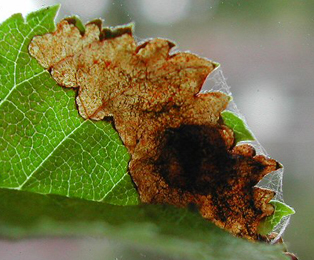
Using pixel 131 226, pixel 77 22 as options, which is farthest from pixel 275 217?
pixel 77 22

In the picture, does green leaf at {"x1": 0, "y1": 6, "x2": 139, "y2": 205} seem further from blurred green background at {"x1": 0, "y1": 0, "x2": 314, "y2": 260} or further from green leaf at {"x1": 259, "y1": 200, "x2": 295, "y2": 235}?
blurred green background at {"x1": 0, "y1": 0, "x2": 314, "y2": 260}

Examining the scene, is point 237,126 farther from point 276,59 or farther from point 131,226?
point 276,59

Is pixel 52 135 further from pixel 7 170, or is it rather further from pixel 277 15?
pixel 277 15

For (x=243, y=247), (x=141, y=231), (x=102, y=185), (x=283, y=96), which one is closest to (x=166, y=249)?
(x=141, y=231)

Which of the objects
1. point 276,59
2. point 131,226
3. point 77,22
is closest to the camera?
point 131,226

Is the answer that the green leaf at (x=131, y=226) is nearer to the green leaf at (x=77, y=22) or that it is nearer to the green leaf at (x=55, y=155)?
the green leaf at (x=55, y=155)

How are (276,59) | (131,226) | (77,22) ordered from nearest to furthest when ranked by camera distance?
(131,226)
(77,22)
(276,59)
